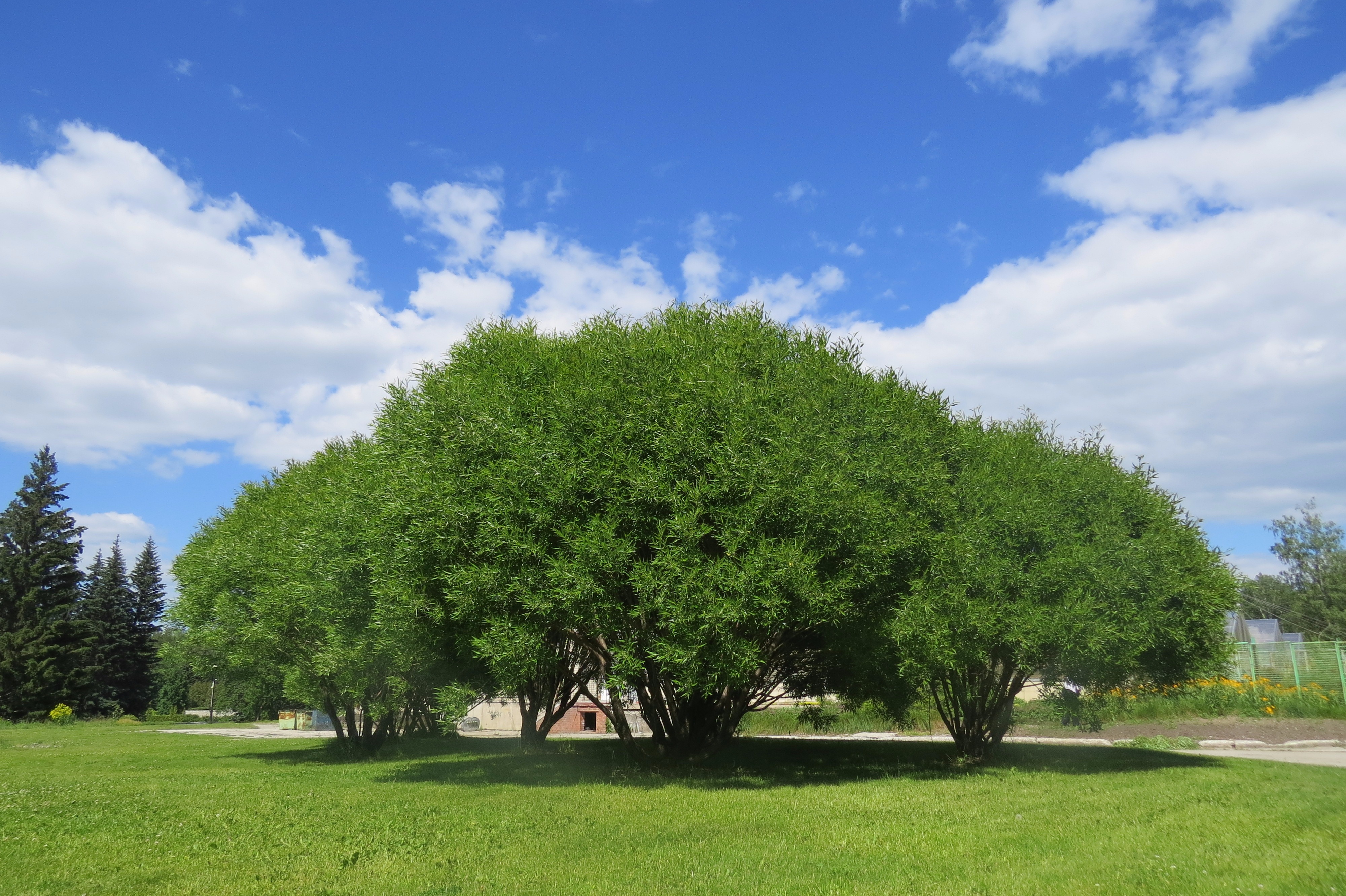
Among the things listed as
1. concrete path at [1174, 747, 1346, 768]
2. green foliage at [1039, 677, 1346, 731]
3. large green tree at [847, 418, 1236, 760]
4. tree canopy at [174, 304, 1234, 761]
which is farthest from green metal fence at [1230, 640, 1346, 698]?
tree canopy at [174, 304, 1234, 761]

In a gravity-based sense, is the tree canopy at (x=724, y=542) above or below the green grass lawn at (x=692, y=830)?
above

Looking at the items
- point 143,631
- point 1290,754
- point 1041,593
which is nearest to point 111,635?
point 143,631

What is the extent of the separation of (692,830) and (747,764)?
1248cm

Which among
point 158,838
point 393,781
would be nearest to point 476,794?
point 393,781

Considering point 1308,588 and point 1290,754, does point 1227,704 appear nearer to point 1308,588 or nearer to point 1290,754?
point 1290,754

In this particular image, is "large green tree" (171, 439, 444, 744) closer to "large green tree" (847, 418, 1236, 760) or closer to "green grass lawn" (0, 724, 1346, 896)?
"green grass lawn" (0, 724, 1346, 896)

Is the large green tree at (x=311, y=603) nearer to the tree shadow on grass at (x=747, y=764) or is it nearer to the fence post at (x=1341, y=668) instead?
the tree shadow on grass at (x=747, y=764)

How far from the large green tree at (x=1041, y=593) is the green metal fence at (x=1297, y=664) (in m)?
13.3

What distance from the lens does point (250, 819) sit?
1416 cm

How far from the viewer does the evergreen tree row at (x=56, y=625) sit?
57.9 m

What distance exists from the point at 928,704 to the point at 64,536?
64773 mm

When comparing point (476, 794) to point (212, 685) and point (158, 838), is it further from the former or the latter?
point (212, 685)

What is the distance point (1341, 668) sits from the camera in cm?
3316

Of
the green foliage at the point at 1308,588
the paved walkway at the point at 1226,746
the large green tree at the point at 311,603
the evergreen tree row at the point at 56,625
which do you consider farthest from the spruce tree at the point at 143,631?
the green foliage at the point at 1308,588
